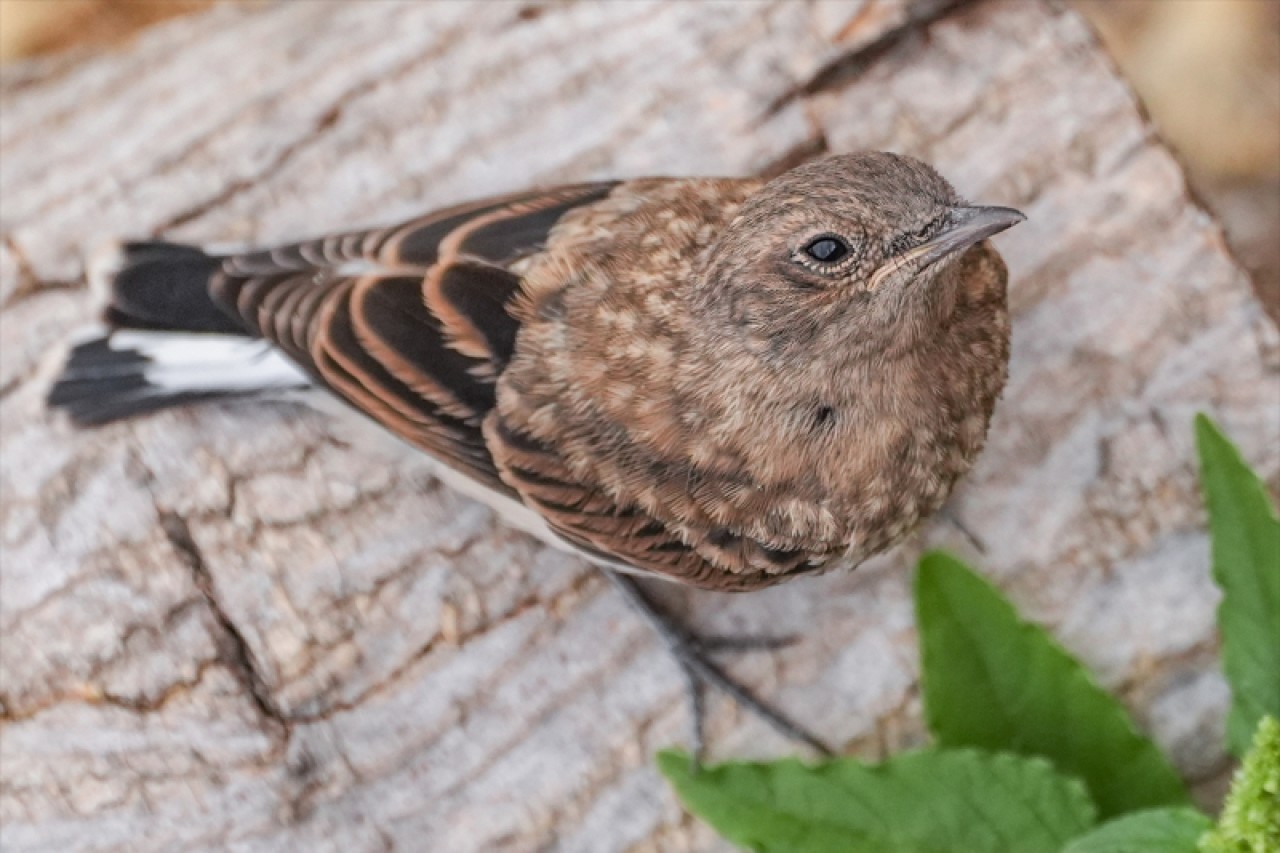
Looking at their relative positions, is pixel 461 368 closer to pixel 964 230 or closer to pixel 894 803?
pixel 964 230

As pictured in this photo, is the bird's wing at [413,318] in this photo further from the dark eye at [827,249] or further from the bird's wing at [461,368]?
the dark eye at [827,249]

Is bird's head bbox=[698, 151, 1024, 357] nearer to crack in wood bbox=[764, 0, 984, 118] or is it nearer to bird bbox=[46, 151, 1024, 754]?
bird bbox=[46, 151, 1024, 754]

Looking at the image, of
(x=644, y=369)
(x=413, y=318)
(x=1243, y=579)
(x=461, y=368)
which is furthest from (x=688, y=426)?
(x=1243, y=579)

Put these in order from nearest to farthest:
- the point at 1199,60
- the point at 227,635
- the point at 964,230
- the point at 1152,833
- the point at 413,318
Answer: the point at 964,230
the point at 1152,833
the point at 413,318
the point at 227,635
the point at 1199,60

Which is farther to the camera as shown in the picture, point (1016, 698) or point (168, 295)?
point (168, 295)

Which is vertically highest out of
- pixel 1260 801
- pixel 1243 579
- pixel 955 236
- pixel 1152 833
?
pixel 955 236

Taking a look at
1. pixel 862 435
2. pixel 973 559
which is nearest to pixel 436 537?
pixel 862 435

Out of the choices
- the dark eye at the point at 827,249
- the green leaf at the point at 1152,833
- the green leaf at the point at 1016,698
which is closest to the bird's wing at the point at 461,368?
the green leaf at the point at 1016,698
